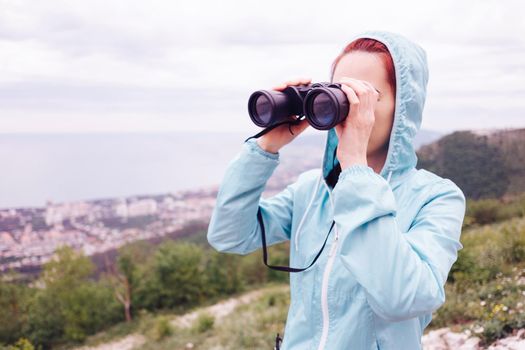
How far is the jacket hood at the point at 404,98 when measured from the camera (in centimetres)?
105

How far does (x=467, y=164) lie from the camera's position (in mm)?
10922

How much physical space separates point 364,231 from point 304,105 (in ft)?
1.07

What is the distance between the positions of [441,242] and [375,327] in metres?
0.23

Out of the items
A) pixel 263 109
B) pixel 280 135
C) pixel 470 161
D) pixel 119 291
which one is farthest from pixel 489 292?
pixel 119 291

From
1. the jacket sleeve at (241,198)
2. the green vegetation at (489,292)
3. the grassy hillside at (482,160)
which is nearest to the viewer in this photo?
the jacket sleeve at (241,198)

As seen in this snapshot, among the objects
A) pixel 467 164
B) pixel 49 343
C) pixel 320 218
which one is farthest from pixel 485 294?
pixel 49 343

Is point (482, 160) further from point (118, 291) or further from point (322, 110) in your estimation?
point (118, 291)

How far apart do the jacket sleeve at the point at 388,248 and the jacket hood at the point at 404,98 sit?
0.17 m

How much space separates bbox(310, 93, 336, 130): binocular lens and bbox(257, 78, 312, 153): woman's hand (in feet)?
0.63

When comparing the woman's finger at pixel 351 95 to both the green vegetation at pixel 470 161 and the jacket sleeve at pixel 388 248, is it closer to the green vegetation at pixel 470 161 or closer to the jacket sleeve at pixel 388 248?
the jacket sleeve at pixel 388 248

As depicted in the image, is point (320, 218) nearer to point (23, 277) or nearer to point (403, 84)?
point (403, 84)

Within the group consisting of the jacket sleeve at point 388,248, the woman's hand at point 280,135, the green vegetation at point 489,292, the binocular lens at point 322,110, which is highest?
the binocular lens at point 322,110

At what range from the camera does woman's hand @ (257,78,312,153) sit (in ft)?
3.95

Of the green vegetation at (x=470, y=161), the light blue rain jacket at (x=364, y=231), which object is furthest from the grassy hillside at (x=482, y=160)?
the light blue rain jacket at (x=364, y=231)
